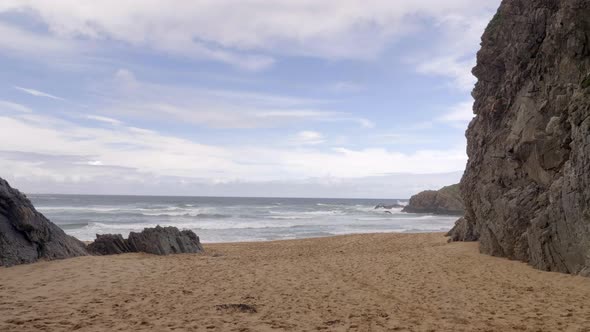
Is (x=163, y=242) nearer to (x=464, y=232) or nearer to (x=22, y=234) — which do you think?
(x=22, y=234)

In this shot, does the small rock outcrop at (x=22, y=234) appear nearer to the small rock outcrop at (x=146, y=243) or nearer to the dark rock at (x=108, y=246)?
the dark rock at (x=108, y=246)

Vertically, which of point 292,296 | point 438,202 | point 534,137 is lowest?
point 292,296

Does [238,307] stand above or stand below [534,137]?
below

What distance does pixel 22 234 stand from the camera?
14.2 meters

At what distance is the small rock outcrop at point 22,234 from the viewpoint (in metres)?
13.4

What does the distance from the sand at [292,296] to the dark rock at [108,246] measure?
3810 millimetres

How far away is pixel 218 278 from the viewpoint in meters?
12.2

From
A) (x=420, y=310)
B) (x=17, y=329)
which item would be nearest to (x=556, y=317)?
(x=420, y=310)

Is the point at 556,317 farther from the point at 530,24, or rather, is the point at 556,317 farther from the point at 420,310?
the point at 530,24

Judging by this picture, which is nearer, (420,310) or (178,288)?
(420,310)

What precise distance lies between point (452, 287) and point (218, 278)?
20.1 feet

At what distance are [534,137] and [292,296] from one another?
371 inches

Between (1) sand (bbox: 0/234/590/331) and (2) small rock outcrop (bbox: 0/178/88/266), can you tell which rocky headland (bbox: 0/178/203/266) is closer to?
(2) small rock outcrop (bbox: 0/178/88/266)

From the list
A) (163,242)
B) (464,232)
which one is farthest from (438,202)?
(163,242)
